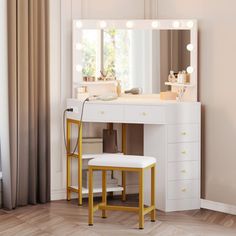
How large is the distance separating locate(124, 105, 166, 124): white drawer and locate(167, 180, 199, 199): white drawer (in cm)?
51

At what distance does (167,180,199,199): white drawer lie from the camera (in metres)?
4.93

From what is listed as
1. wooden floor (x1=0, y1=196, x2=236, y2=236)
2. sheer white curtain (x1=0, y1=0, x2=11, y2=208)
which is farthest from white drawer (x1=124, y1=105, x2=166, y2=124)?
sheer white curtain (x1=0, y1=0, x2=11, y2=208)

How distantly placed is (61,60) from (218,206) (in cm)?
177

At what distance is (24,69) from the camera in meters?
4.98

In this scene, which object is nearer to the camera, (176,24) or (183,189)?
(183,189)

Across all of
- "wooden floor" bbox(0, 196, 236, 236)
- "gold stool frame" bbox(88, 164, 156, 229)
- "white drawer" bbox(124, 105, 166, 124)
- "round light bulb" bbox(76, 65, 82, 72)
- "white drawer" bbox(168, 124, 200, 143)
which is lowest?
"wooden floor" bbox(0, 196, 236, 236)

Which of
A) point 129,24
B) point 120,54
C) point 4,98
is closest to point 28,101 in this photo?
point 4,98

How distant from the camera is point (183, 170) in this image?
4965 mm

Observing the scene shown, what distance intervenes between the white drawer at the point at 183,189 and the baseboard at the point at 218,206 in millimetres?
100

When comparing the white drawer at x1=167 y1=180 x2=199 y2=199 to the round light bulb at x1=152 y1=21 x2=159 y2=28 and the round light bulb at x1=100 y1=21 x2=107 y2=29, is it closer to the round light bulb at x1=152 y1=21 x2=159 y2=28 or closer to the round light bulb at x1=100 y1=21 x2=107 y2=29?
the round light bulb at x1=152 y1=21 x2=159 y2=28

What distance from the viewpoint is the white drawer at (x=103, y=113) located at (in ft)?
16.3

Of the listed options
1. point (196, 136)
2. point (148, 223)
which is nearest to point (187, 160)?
point (196, 136)

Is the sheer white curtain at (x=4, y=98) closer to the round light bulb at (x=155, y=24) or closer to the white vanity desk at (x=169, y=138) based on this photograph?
the white vanity desk at (x=169, y=138)

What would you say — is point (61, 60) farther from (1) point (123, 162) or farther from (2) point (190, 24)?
(1) point (123, 162)
